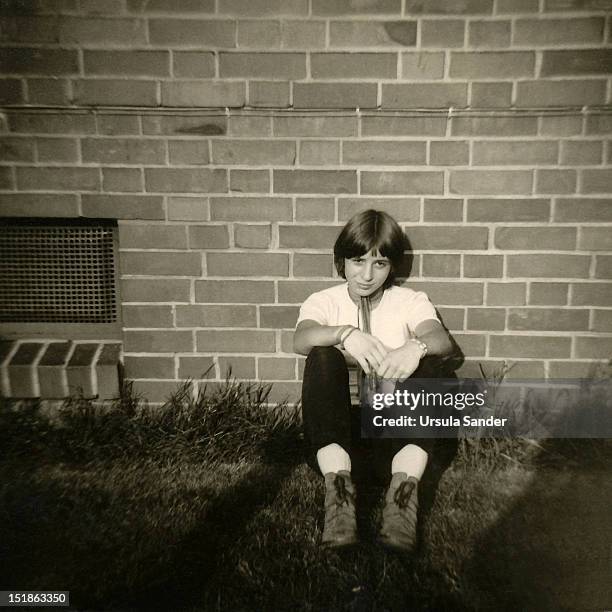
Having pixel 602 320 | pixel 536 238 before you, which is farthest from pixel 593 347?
pixel 536 238

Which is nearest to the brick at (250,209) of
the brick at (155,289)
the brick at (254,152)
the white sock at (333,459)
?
the brick at (254,152)

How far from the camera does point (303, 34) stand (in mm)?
2490

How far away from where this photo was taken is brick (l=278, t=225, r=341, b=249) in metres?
2.66

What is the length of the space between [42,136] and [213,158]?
2.68 feet

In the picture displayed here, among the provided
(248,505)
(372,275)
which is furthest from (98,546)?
(372,275)

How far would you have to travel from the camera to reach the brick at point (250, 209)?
2637 millimetres

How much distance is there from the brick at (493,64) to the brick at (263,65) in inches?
27.8

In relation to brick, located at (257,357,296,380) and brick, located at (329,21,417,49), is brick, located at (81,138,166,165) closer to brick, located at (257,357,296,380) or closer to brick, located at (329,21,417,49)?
brick, located at (329,21,417,49)

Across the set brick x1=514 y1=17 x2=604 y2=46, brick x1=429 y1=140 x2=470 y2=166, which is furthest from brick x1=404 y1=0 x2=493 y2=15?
brick x1=429 y1=140 x2=470 y2=166

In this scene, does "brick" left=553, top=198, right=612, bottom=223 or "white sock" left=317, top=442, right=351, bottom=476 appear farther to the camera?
"brick" left=553, top=198, right=612, bottom=223

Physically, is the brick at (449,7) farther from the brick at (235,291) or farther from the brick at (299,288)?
the brick at (235,291)

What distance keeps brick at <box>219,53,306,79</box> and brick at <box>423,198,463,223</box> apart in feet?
2.77

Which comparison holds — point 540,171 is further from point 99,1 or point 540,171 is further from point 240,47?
point 99,1

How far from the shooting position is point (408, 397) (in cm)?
232
